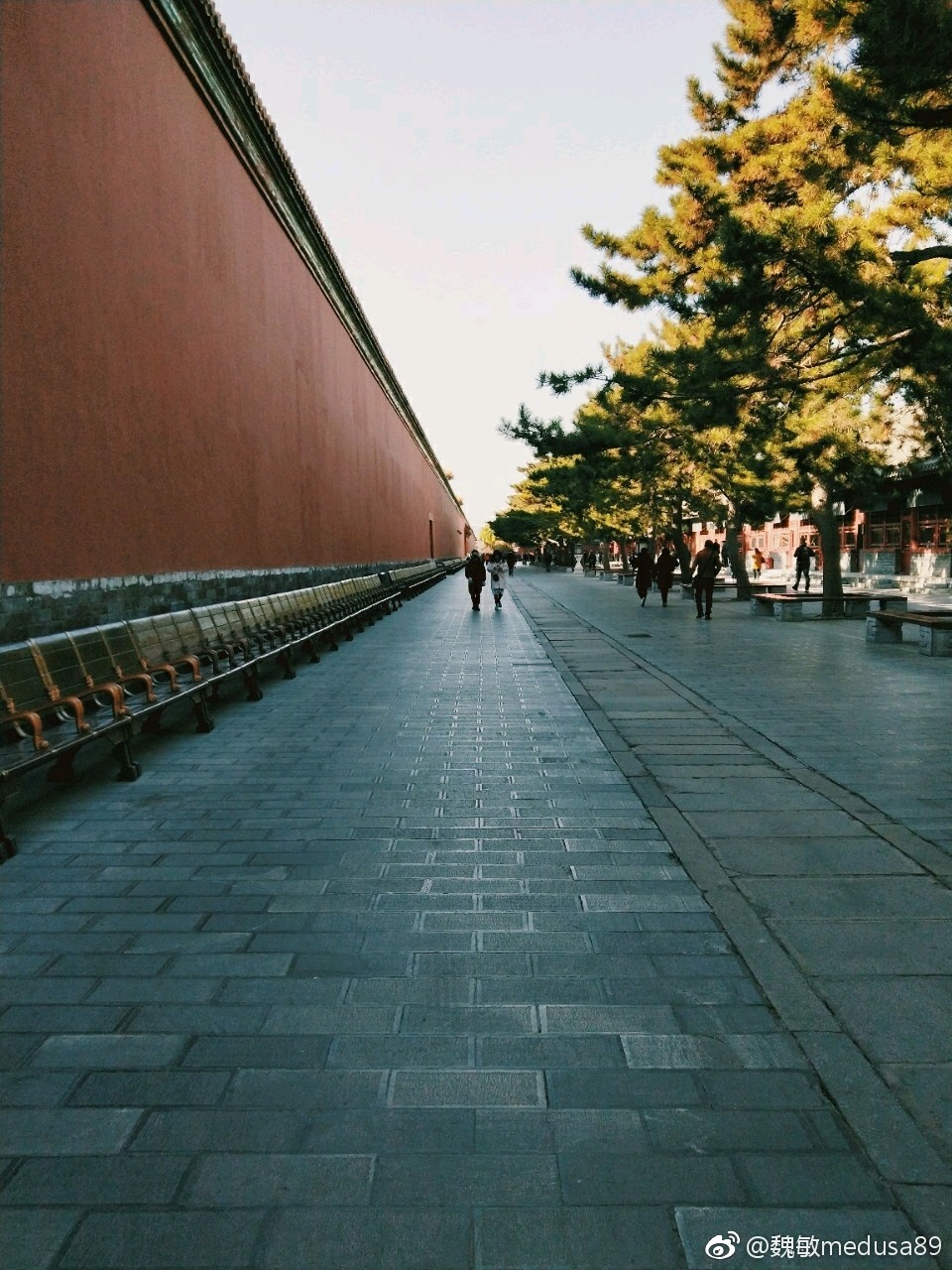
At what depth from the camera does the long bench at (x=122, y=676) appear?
5.48m

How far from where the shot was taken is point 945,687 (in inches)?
380

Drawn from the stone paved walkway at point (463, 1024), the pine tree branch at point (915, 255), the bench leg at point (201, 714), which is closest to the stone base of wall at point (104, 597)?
the bench leg at point (201, 714)

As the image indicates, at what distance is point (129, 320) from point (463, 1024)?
8.12 metres

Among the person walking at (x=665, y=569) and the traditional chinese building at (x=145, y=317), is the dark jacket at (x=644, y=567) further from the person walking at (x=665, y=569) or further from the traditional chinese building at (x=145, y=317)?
the traditional chinese building at (x=145, y=317)

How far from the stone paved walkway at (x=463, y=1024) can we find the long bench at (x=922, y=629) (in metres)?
7.73

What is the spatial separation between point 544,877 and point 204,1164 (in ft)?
7.31

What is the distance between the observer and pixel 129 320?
8.90 meters

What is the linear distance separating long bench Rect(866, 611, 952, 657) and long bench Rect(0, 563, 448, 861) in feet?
28.5

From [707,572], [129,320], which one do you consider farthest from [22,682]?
[707,572]

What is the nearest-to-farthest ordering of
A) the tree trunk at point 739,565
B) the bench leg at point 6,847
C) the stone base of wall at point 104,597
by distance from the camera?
the bench leg at point 6,847 → the stone base of wall at point 104,597 → the tree trunk at point 739,565

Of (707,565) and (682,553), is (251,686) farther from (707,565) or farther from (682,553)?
(682,553)

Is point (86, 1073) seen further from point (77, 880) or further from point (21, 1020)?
point (77, 880)

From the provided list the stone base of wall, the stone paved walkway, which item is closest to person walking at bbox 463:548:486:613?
the stone base of wall

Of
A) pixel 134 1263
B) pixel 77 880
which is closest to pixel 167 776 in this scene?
pixel 77 880
